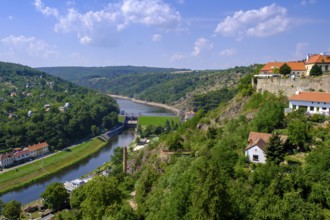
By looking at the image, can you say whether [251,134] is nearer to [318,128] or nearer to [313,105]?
[318,128]

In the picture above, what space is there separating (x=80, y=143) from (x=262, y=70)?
4761 cm

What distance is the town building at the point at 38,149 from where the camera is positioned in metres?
61.4

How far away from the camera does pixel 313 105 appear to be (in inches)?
1112

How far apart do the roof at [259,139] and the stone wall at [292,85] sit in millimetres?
11015

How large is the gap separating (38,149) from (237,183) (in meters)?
52.1

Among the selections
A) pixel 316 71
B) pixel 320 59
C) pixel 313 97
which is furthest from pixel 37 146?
pixel 313 97

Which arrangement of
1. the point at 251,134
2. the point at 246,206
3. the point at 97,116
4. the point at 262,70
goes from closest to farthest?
the point at 246,206 → the point at 251,134 → the point at 262,70 → the point at 97,116

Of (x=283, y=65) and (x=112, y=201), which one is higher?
(x=283, y=65)

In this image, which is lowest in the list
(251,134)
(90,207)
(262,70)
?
(90,207)

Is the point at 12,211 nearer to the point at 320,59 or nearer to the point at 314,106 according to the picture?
the point at 314,106

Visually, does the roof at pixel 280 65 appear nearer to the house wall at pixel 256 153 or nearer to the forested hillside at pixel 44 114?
the house wall at pixel 256 153

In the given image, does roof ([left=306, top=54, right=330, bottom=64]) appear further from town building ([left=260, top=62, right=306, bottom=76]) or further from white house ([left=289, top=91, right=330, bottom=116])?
white house ([left=289, top=91, right=330, bottom=116])

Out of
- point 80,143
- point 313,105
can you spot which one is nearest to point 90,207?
point 313,105

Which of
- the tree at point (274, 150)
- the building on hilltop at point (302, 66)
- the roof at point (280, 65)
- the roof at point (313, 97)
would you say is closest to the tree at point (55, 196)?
the tree at point (274, 150)
